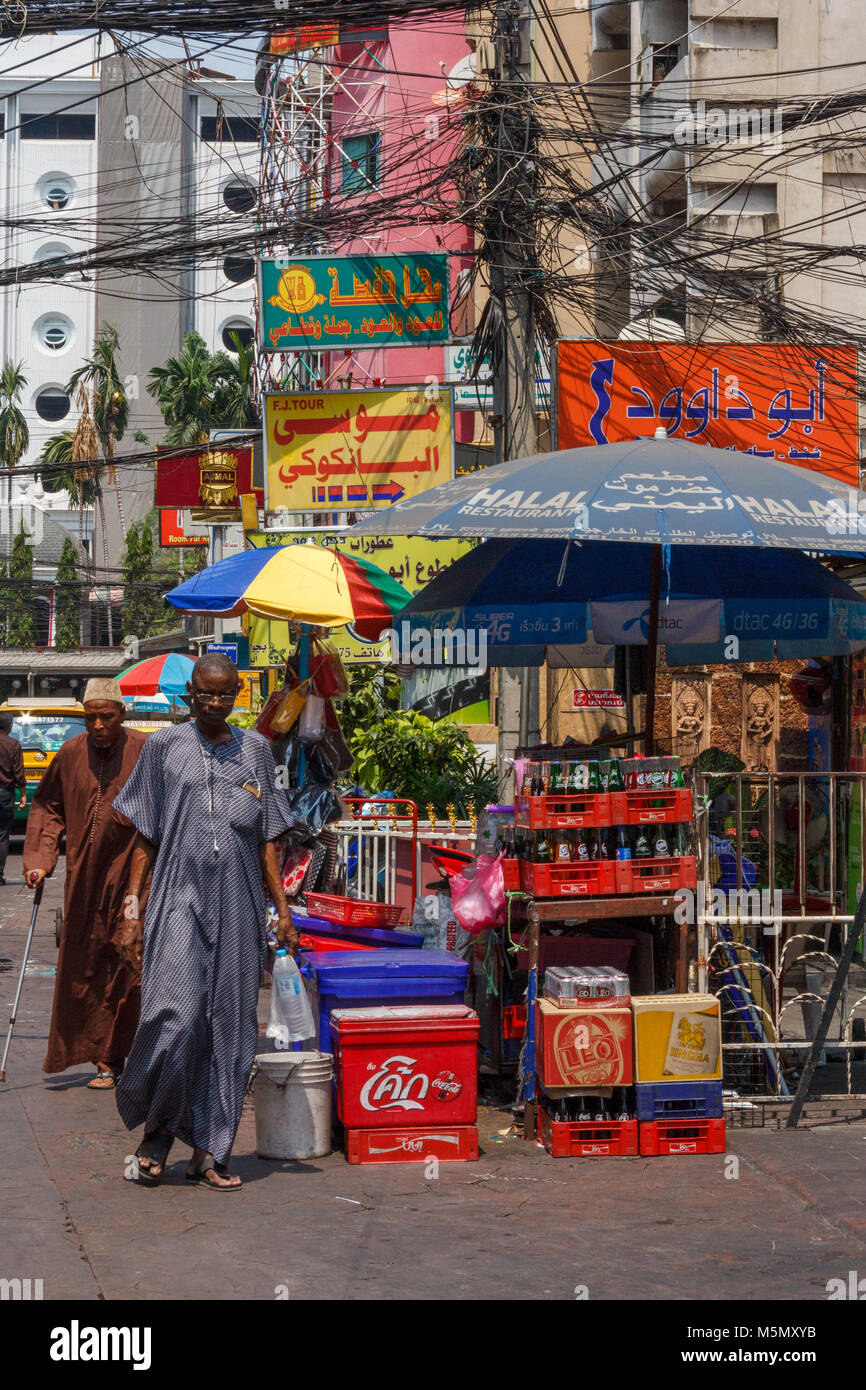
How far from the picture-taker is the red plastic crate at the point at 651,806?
6.84 meters

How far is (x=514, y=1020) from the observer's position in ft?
23.9

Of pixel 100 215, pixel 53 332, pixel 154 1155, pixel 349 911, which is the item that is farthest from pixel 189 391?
pixel 154 1155

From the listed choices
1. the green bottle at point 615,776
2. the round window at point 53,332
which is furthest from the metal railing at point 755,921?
the round window at point 53,332

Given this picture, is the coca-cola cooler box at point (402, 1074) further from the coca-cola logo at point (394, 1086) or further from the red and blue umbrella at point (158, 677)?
the red and blue umbrella at point (158, 677)

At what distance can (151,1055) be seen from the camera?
229 inches

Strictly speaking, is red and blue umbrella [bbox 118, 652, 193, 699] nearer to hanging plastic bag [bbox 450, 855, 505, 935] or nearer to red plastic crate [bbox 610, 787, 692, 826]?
hanging plastic bag [bbox 450, 855, 505, 935]

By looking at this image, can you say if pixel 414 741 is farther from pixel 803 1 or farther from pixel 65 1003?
pixel 803 1

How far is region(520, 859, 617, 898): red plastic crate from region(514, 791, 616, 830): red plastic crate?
0.17 meters

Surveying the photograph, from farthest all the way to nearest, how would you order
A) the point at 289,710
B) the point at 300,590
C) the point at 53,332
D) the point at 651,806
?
the point at 53,332 < the point at 289,710 < the point at 300,590 < the point at 651,806

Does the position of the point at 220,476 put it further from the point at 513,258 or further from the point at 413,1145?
the point at 413,1145

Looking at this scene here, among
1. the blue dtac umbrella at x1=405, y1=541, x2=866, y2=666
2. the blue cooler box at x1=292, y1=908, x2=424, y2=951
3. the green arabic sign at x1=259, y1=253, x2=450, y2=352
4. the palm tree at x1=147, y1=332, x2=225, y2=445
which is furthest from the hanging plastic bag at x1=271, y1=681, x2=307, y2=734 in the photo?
the palm tree at x1=147, y1=332, x2=225, y2=445

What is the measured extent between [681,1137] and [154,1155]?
219 centimetres

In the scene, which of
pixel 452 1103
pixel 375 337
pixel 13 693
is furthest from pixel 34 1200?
pixel 13 693

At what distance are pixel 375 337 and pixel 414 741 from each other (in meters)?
3.80
